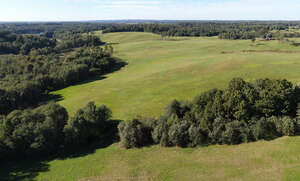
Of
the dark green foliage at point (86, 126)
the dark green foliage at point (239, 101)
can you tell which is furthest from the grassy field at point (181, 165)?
the dark green foliage at point (239, 101)

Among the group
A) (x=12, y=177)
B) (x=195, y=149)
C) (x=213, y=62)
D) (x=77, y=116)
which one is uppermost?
(x=213, y=62)

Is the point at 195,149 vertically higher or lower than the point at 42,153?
higher

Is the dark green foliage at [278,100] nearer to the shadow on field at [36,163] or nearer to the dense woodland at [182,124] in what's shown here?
the dense woodland at [182,124]

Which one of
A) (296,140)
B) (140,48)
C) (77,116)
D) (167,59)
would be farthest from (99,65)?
(296,140)

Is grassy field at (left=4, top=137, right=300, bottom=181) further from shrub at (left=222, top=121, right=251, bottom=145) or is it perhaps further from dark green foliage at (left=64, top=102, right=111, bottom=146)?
dark green foliage at (left=64, top=102, right=111, bottom=146)

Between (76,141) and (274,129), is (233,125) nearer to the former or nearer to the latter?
(274,129)

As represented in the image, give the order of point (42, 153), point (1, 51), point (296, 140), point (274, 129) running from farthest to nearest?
1. point (1, 51)
2. point (42, 153)
3. point (274, 129)
4. point (296, 140)
